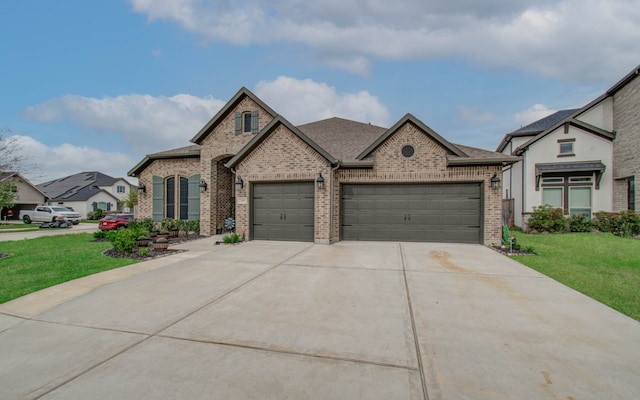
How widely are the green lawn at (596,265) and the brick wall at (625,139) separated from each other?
386cm

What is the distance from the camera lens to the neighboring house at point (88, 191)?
39.1 meters

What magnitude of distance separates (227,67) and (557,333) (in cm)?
1387

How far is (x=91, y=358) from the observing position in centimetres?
303

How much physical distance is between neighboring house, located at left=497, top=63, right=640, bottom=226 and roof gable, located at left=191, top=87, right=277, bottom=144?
468 inches

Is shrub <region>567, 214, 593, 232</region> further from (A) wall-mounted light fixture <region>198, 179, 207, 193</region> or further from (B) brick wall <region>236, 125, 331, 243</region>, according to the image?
(A) wall-mounted light fixture <region>198, 179, 207, 193</region>

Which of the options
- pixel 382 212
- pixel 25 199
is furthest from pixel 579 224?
pixel 25 199

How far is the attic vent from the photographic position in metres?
10.9

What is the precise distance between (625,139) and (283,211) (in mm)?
16667

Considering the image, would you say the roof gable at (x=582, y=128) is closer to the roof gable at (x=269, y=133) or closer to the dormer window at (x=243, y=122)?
the roof gable at (x=269, y=133)

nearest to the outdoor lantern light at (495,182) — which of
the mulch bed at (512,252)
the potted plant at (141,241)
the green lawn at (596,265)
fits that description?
the mulch bed at (512,252)

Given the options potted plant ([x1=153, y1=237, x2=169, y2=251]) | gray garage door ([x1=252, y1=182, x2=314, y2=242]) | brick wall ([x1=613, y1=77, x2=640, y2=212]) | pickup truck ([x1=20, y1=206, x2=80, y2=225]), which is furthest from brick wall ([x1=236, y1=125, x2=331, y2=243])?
pickup truck ([x1=20, y1=206, x2=80, y2=225])

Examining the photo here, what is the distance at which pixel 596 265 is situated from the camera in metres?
7.41

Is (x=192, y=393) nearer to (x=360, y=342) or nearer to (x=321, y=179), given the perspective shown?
(x=360, y=342)

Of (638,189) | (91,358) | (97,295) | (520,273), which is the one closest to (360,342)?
(91,358)
